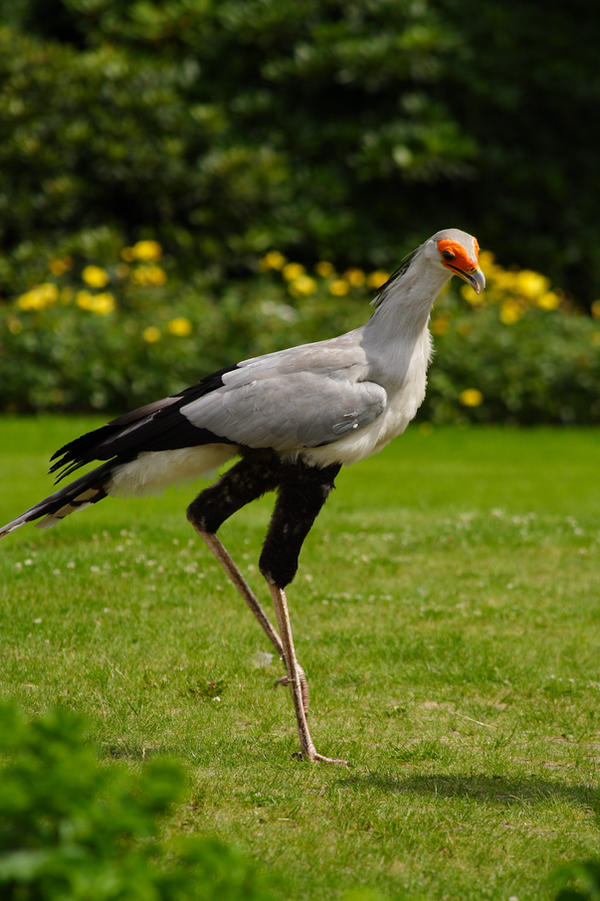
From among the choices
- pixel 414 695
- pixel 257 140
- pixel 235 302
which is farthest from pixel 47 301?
pixel 414 695

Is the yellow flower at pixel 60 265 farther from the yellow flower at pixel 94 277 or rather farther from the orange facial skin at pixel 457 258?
the orange facial skin at pixel 457 258

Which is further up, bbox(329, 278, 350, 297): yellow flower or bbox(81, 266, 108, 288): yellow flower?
bbox(81, 266, 108, 288): yellow flower

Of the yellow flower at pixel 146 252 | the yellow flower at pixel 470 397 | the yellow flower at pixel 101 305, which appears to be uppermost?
the yellow flower at pixel 146 252

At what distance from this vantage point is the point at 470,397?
12008 millimetres

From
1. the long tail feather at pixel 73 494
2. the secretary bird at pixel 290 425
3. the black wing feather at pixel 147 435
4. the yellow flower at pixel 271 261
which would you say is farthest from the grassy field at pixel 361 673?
the yellow flower at pixel 271 261

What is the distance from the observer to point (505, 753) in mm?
4805

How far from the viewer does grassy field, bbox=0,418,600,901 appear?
3850 millimetres

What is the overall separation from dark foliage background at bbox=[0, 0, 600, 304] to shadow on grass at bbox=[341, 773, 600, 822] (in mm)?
10189

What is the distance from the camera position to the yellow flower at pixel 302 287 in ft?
41.8

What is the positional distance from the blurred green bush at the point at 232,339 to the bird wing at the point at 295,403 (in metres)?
6.79

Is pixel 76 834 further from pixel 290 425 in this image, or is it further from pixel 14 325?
pixel 14 325

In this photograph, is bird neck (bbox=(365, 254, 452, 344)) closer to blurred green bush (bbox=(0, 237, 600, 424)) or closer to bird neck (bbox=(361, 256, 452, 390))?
bird neck (bbox=(361, 256, 452, 390))

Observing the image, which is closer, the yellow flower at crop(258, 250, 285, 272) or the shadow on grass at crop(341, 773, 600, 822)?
the shadow on grass at crop(341, 773, 600, 822)

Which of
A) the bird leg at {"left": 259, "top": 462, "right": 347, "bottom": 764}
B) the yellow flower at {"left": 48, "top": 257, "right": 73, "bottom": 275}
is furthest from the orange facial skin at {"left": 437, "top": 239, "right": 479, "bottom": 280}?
the yellow flower at {"left": 48, "top": 257, "right": 73, "bottom": 275}
